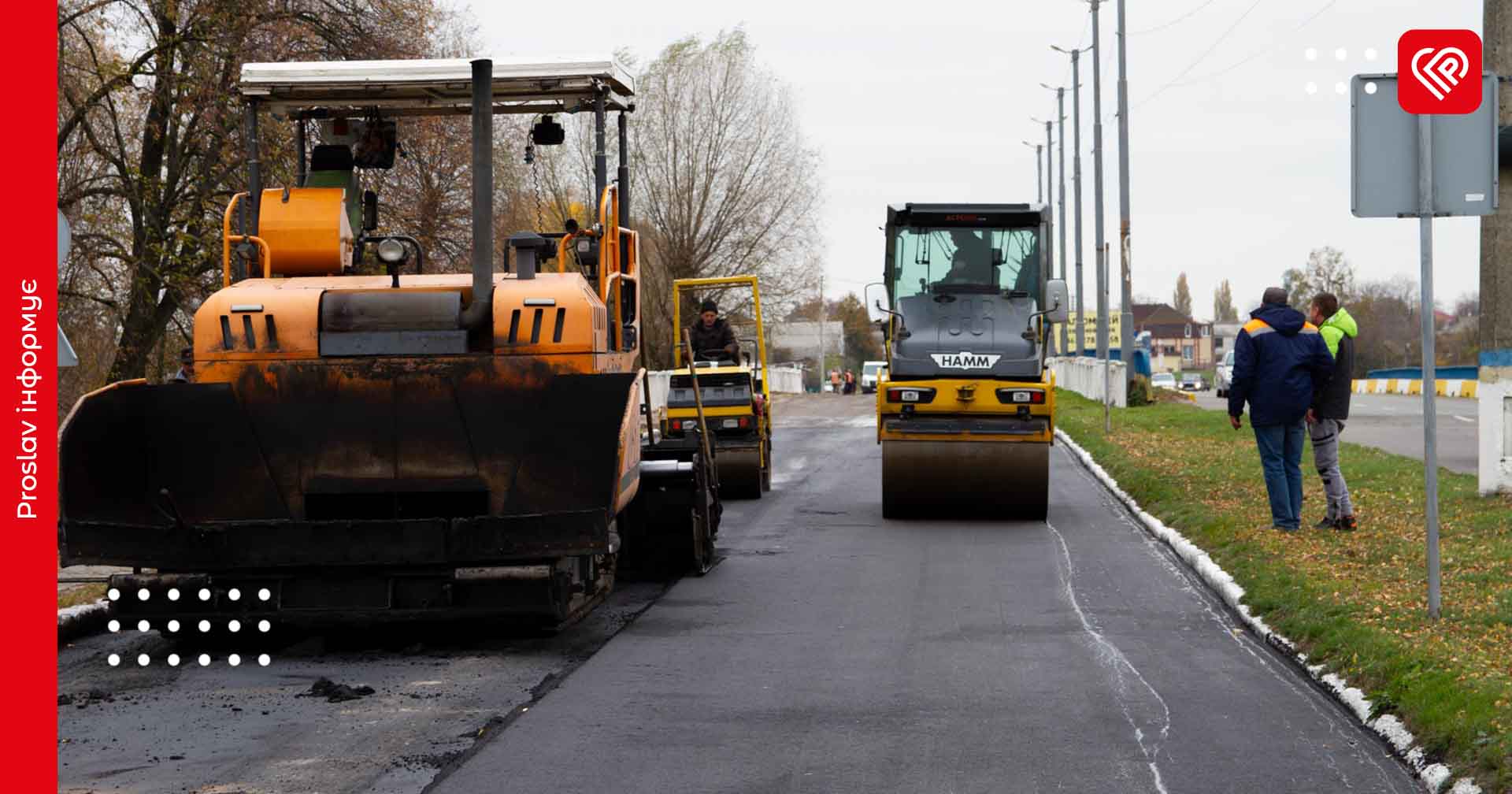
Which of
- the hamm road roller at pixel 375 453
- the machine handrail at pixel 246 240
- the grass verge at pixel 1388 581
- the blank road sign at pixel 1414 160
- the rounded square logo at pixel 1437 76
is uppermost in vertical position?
the rounded square logo at pixel 1437 76

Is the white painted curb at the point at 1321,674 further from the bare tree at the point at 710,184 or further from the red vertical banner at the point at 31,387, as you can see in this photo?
the bare tree at the point at 710,184

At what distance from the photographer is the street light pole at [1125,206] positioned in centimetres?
3653

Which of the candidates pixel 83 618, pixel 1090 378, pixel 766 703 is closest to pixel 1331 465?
pixel 766 703

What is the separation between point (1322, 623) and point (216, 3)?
64.7ft

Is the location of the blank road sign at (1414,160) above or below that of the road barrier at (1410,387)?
above

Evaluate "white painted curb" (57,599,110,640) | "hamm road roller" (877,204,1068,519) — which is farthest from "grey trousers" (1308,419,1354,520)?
"white painted curb" (57,599,110,640)

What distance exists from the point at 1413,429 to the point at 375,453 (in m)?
25.4

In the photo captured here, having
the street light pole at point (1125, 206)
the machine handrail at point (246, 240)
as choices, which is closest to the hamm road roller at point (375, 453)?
the machine handrail at point (246, 240)

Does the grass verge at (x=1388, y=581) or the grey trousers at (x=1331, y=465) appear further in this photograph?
the grey trousers at (x=1331, y=465)

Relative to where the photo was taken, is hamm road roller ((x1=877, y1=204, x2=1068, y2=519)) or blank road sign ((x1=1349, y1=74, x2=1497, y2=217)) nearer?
blank road sign ((x1=1349, y1=74, x2=1497, y2=217))

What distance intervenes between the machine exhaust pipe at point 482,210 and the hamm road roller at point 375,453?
2cm

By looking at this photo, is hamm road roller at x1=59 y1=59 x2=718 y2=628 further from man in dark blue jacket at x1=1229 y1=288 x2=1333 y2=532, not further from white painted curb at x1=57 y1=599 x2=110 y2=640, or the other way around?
man in dark blue jacket at x1=1229 y1=288 x2=1333 y2=532

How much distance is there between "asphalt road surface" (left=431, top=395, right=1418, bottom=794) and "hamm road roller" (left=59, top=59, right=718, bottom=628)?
2.87 feet

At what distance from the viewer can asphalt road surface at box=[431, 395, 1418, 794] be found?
22.6ft
